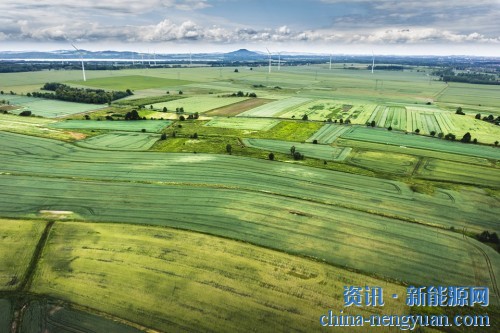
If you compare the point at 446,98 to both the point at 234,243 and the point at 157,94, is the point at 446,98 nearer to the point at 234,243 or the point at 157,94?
the point at 157,94

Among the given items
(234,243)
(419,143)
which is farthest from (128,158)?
(419,143)

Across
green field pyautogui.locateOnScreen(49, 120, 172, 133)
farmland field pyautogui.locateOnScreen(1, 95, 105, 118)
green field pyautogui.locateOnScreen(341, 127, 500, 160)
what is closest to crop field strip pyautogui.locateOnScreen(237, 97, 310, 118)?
green field pyautogui.locateOnScreen(49, 120, 172, 133)

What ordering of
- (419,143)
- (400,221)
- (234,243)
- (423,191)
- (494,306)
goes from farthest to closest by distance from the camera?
(419,143), (423,191), (400,221), (234,243), (494,306)

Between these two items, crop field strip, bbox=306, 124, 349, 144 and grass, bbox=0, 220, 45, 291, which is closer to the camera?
grass, bbox=0, 220, 45, 291

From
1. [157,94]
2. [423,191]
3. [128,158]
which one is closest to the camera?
[423,191]

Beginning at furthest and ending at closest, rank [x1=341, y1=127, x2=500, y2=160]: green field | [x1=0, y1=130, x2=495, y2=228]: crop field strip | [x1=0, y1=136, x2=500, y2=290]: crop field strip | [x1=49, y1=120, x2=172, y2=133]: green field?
[x1=49, y1=120, x2=172, y2=133]: green field → [x1=341, y1=127, x2=500, y2=160]: green field → [x1=0, y1=130, x2=495, y2=228]: crop field strip → [x1=0, y1=136, x2=500, y2=290]: crop field strip

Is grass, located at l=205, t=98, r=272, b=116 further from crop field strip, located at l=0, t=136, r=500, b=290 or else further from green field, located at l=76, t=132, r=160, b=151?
crop field strip, located at l=0, t=136, r=500, b=290
